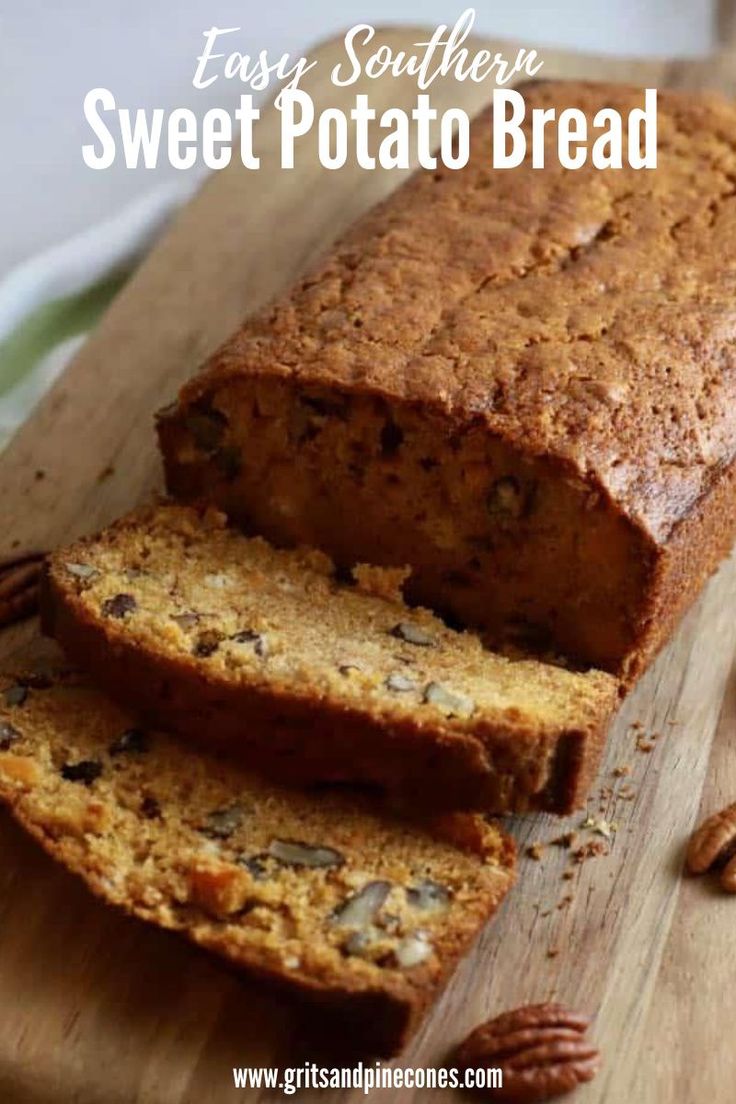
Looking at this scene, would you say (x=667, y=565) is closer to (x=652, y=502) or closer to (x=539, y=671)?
(x=652, y=502)

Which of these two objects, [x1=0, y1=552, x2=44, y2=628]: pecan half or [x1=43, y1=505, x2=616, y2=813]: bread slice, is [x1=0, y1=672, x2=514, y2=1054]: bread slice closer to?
[x1=43, y1=505, x2=616, y2=813]: bread slice

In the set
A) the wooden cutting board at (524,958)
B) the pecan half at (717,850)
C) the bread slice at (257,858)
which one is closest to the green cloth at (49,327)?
the wooden cutting board at (524,958)

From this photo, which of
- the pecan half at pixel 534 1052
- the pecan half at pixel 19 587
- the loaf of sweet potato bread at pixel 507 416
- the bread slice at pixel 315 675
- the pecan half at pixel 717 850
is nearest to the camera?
the pecan half at pixel 534 1052

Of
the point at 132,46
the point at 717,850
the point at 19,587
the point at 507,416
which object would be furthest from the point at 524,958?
the point at 132,46

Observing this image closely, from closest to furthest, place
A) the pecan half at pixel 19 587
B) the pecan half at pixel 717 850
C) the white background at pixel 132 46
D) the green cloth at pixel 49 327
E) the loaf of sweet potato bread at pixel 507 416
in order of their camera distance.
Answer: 1. the pecan half at pixel 717 850
2. the loaf of sweet potato bread at pixel 507 416
3. the pecan half at pixel 19 587
4. the green cloth at pixel 49 327
5. the white background at pixel 132 46

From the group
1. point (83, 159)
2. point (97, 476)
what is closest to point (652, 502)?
point (97, 476)

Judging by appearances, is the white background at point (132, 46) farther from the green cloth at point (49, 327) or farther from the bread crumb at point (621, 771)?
the bread crumb at point (621, 771)

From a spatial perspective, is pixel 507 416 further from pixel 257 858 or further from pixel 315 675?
pixel 257 858
